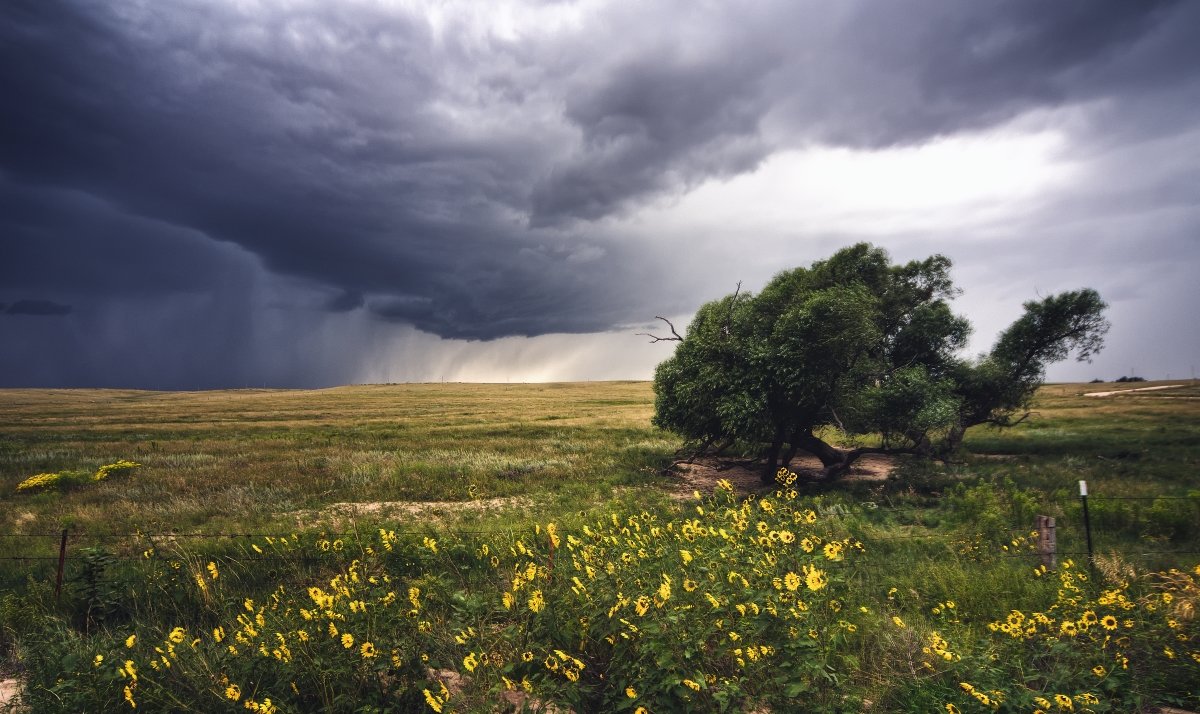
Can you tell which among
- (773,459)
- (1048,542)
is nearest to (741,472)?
(773,459)

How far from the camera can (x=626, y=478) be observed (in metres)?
21.6

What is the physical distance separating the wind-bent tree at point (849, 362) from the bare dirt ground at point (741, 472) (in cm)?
120

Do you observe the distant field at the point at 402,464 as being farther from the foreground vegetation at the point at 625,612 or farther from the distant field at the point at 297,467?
the foreground vegetation at the point at 625,612

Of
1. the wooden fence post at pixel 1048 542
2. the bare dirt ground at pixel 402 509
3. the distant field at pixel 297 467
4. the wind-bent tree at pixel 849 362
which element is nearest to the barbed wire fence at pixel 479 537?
the wooden fence post at pixel 1048 542

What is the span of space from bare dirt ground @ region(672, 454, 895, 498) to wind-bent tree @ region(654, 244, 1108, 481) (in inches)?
47.2

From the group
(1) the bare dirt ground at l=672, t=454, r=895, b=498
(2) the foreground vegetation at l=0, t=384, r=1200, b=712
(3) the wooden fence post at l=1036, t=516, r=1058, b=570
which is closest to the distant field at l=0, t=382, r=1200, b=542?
(2) the foreground vegetation at l=0, t=384, r=1200, b=712

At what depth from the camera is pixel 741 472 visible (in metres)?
24.4

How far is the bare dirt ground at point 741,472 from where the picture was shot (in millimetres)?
21297

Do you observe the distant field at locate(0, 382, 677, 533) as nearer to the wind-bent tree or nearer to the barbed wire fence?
the barbed wire fence

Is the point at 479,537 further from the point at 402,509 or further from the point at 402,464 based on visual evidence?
the point at 402,464

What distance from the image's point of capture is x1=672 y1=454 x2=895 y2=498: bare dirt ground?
21.3 meters

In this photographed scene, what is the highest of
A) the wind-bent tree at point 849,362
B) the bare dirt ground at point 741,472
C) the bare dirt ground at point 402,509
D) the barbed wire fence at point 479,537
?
the wind-bent tree at point 849,362

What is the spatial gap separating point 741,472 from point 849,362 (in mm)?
7566

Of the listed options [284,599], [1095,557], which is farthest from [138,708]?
[1095,557]
